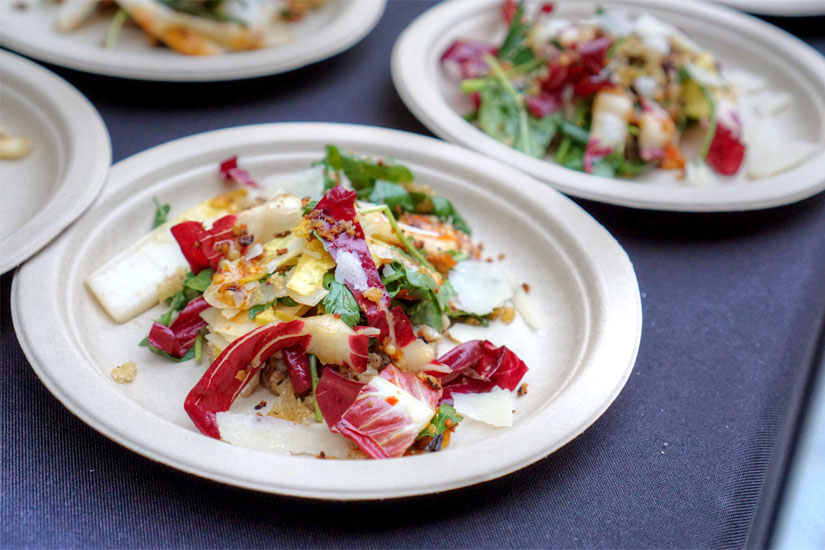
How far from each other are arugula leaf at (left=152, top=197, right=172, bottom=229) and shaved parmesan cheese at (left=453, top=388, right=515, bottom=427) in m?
0.94

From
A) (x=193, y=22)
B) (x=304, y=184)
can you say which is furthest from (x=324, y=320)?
(x=193, y=22)

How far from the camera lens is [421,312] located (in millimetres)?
1685

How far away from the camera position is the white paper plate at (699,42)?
2.05 metres

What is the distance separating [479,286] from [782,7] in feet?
7.29

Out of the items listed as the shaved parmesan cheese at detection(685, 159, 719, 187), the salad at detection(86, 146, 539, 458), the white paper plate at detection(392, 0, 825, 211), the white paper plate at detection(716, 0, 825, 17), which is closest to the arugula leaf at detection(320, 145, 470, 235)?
the salad at detection(86, 146, 539, 458)

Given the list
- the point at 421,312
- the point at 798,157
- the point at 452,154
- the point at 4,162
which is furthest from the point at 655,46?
the point at 4,162

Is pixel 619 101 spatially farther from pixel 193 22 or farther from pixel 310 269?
pixel 193 22

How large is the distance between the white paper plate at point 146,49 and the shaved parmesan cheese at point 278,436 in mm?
1336

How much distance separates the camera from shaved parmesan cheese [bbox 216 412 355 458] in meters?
1.43

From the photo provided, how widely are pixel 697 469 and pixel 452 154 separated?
1.09 metres

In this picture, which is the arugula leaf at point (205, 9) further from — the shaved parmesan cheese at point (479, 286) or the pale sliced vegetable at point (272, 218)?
the shaved parmesan cheese at point (479, 286)

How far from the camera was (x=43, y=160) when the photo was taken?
6.77ft

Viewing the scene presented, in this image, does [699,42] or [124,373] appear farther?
[699,42]

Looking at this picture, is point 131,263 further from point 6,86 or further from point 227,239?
point 6,86
